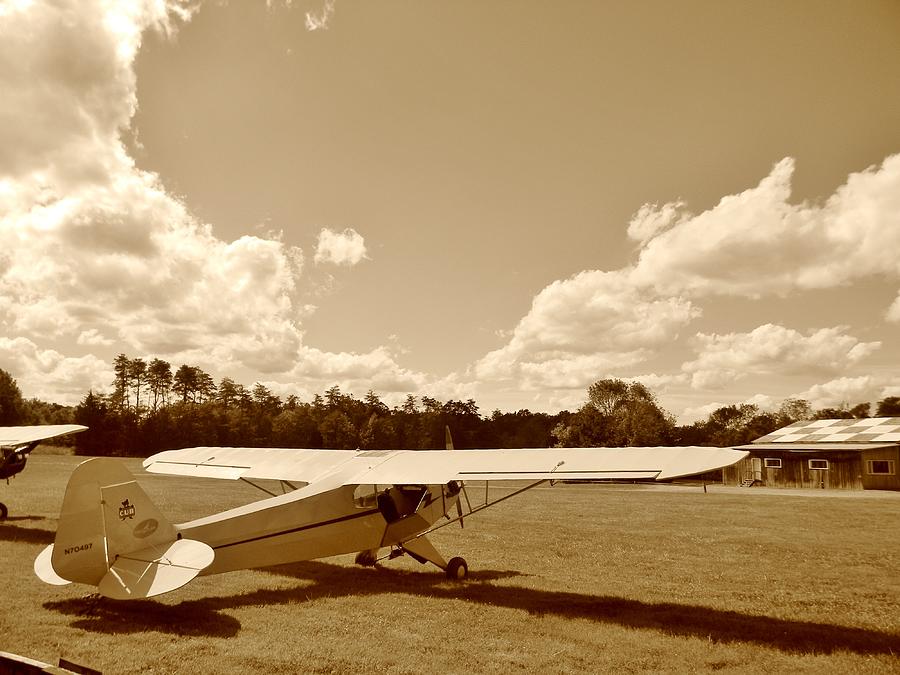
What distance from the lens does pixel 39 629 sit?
6.42 m

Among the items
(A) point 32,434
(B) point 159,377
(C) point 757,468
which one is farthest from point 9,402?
(C) point 757,468

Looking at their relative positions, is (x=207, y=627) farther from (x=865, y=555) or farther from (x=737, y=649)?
(x=865, y=555)

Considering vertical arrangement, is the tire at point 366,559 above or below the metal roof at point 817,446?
below

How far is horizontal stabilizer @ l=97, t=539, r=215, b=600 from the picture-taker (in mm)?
6410

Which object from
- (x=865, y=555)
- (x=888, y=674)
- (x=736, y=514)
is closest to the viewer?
(x=888, y=674)

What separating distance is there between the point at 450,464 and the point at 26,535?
10.00 m

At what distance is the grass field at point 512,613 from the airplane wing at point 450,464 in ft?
5.55

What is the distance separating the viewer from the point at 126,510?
710 centimetres

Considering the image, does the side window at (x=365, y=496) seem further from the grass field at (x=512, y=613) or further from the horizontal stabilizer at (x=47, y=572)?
the horizontal stabilizer at (x=47, y=572)

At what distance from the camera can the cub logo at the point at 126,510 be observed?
7047 millimetres

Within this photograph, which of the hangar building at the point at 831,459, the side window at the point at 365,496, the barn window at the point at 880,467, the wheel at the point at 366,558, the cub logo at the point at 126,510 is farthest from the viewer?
the hangar building at the point at 831,459

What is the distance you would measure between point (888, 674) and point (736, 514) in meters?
15.5

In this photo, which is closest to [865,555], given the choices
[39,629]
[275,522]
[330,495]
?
[330,495]

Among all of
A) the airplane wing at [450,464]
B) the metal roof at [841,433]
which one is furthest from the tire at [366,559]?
the metal roof at [841,433]
